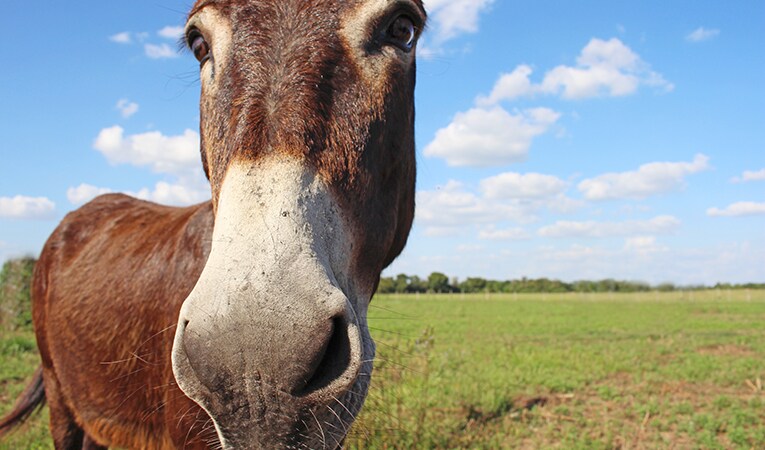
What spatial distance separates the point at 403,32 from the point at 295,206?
116 centimetres

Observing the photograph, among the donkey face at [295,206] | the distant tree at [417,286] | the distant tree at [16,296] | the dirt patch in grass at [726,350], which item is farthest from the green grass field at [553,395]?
the distant tree at [417,286]

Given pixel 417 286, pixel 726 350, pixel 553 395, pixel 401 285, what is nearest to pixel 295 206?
pixel 553 395

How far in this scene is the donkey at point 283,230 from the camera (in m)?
1.31

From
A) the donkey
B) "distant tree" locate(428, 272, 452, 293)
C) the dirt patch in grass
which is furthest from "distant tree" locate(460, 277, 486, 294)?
the donkey

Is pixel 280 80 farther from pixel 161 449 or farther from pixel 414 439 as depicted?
pixel 414 439

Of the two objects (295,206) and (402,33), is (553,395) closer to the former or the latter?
(402,33)

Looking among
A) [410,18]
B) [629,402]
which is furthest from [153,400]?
[629,402]

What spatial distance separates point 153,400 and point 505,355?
10763 millimetres

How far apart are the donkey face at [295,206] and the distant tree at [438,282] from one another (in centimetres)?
6412

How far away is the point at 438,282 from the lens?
232 ft

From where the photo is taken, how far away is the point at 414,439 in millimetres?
5188

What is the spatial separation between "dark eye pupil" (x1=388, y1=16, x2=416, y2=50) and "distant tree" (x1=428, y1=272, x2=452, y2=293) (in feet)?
210

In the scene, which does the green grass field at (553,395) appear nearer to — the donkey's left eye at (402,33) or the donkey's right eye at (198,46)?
the donkey's left eye at (402,33)

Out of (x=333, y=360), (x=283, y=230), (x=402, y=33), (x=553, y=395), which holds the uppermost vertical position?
(x=402, y=33)
